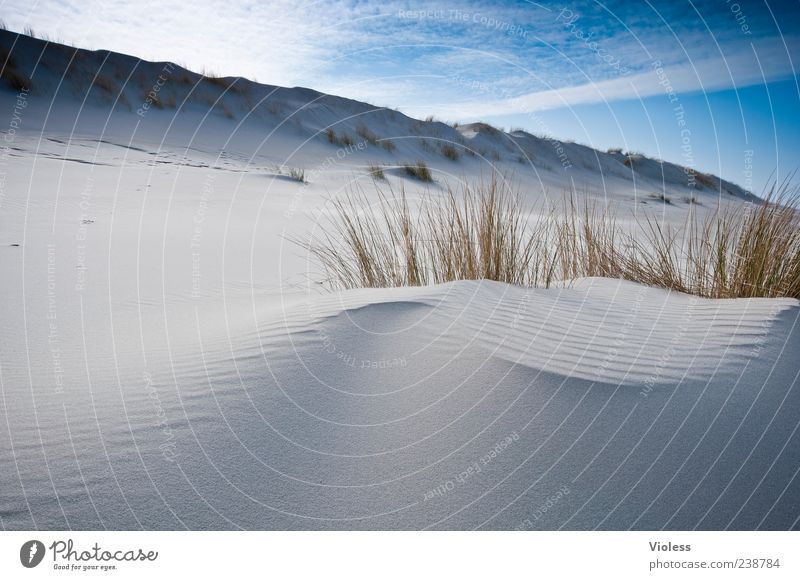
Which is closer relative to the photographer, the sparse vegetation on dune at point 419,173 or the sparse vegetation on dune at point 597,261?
the sparse vegetation on dune at point 597,261

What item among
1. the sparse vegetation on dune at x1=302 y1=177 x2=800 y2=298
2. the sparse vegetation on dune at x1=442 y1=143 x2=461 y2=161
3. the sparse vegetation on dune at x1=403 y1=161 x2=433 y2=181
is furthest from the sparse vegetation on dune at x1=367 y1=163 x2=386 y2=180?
the sparse vegetation on dune at x1=442 y1=143 x2=461 y2=161

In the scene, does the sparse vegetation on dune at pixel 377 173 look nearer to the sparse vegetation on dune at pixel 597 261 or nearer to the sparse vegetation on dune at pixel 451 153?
the sparse vegetation on dune at pixel 597 261

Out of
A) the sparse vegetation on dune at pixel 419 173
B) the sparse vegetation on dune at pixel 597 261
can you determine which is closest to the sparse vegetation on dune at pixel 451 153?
the sparse vegetation on dune at pixel 419 173

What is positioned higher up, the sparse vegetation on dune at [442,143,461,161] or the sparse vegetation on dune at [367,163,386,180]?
the sparse vegetation on dune at [442,143,461,161]

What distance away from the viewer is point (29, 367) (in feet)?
6.23

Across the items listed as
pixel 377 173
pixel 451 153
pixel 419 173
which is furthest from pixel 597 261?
pixel 451 153

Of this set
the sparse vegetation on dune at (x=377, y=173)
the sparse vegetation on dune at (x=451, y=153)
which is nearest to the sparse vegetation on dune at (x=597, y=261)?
the sparse vegetation on dune at (x=377, y=173)

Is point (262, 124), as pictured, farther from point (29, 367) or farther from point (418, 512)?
point (418, 512)

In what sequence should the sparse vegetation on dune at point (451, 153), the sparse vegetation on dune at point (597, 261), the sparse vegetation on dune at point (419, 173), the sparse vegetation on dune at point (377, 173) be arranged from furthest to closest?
the sparse vegetation on dune at point (451, 153) < the sparse vegetation on dune at point (419, 173) < the sparse vegetation on dune at point (377, 173) < the sparse vegetation on dune at point (597, 261)

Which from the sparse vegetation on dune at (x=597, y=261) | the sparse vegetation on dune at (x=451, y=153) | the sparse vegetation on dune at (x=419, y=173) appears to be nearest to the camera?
the sparse vegetation on dune at (x=597, y=261)

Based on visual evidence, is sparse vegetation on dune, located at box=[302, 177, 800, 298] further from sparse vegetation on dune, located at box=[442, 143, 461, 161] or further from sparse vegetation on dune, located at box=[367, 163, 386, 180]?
sparse vegetation on dune, located at box=[442, 143, 461, 161]

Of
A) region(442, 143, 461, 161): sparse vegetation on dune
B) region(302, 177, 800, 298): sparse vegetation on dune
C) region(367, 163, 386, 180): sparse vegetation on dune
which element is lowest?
region(302, 177, 800, 298): sparse vegetation on dune

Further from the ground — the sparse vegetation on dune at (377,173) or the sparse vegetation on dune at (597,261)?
the sparse vegetation on dune at (377,173)

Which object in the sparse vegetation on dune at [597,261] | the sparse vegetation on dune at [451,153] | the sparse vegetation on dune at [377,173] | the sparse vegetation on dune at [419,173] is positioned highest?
the sparse vegetation on dune at [451,153]
